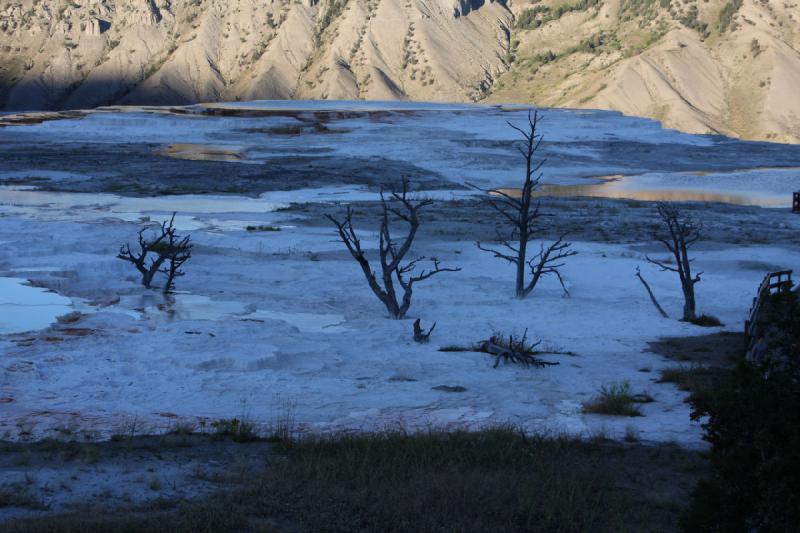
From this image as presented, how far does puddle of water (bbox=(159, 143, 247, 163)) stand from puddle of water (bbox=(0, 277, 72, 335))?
1259 inches

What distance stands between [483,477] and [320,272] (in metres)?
15.0

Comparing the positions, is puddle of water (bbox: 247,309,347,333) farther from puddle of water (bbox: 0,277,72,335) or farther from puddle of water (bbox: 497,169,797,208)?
puddle of water (bbox: 497,169,797,208)

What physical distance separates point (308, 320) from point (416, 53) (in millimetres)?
98806

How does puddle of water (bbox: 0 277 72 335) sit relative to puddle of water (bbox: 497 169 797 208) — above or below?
below

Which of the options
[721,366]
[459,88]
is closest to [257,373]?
[721,366]

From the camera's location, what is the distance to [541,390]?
13.1 meters

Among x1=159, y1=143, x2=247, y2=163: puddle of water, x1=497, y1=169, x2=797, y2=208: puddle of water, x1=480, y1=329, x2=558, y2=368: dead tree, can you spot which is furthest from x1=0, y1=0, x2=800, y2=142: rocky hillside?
x1=480, y1=329, x2=558, y2=368: dead tree

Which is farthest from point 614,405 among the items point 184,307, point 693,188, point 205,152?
point 205,152

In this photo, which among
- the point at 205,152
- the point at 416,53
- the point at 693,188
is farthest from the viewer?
the point at 416,53

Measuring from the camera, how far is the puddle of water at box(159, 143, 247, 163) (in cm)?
5366

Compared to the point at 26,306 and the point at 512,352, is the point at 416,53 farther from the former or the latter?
the point at 512,352

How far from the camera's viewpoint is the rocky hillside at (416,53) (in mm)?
93875

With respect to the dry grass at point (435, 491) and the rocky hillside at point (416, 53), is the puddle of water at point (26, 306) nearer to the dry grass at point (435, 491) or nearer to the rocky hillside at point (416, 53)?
the dry grass at point (435, 491)

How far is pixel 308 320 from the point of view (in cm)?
1816
